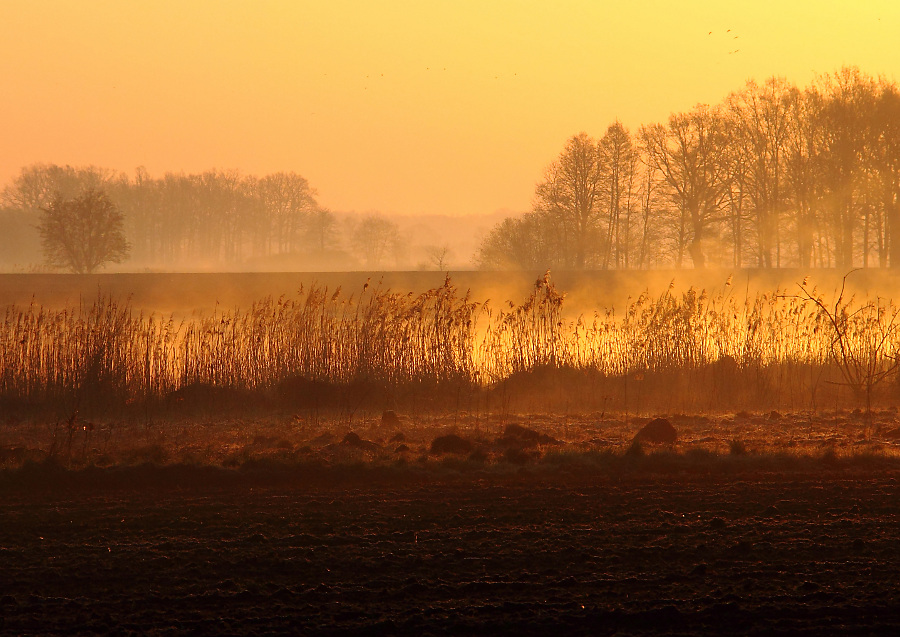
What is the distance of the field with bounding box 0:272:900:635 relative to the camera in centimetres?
545

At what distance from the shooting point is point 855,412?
1298cm

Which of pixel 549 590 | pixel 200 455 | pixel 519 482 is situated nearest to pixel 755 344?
pixel 519 482

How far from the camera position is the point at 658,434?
10.6 metres

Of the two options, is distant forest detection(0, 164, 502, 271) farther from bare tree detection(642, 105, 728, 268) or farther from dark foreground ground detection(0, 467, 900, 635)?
dark foreground ground detection(0, 467, 900, 635)

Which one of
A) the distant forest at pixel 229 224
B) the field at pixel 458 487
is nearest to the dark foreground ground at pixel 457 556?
the field at pixel 458 487

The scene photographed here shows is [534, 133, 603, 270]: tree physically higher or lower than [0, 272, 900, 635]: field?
higher

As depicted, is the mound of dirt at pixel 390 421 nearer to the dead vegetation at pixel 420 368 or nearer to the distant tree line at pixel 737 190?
the dead vegetation at pixel 420 368

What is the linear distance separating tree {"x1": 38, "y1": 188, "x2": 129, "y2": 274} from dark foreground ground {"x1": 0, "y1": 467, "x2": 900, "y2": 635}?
42.0 metres

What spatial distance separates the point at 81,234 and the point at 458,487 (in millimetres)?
43607

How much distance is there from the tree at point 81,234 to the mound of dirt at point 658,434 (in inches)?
1656

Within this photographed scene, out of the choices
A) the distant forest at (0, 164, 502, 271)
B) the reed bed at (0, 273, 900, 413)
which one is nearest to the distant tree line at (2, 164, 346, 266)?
the distant forest at (0, 164, 502, 271)

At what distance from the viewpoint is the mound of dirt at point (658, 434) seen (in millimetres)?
10484

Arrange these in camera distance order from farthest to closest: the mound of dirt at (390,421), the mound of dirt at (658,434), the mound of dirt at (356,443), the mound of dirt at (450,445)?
1. the mound of dirt at (390,421)
2. the mound of dirt at (658,434)
3. the mound of dirt at (356,443)
4. the mound of dirt at (450,445)

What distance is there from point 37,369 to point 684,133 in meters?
39.3
